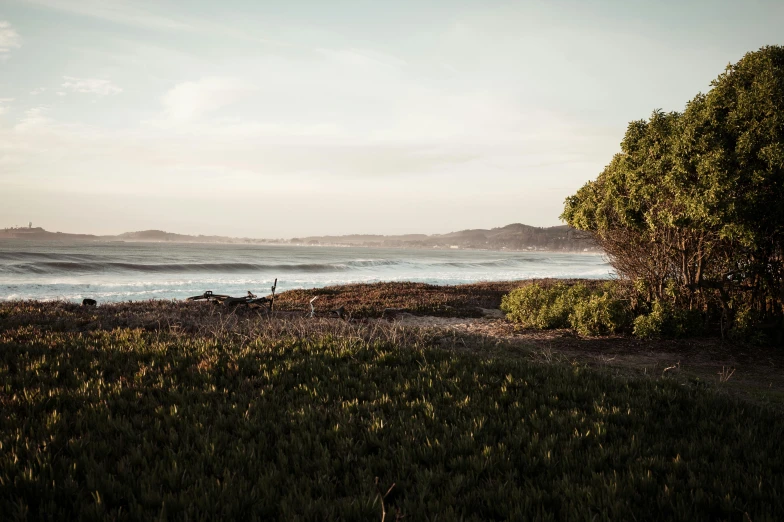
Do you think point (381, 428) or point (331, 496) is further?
point (381, 428)

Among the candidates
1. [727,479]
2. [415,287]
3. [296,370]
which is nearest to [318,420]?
[296,370]

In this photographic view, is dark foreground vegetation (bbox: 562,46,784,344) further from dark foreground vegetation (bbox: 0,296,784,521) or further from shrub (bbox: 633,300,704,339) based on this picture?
dark foreground vegetation (bbox: 0,296,784,521)

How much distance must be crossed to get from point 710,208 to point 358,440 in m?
10.2

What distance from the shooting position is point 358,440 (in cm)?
440

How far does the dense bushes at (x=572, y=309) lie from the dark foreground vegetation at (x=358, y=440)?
657 centimetres

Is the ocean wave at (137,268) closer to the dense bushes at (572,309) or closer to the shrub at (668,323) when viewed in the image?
the dense bushes at (572,309)

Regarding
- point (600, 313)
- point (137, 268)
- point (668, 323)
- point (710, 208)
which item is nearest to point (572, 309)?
point (600, 313)

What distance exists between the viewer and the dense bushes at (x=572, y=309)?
13102mm

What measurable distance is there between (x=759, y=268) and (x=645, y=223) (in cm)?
293

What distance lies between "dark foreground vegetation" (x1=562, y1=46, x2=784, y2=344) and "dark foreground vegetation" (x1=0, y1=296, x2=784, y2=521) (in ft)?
19.2

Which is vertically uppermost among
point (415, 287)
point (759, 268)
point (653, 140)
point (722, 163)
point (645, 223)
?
point (653, 140)

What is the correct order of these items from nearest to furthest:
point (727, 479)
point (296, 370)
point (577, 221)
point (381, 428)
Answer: point (727, 479) → point (381, 428) → point (296, 370) → point (577, 221)

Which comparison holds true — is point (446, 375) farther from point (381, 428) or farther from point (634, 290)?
point (634, 290)

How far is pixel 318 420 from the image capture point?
189 inches
